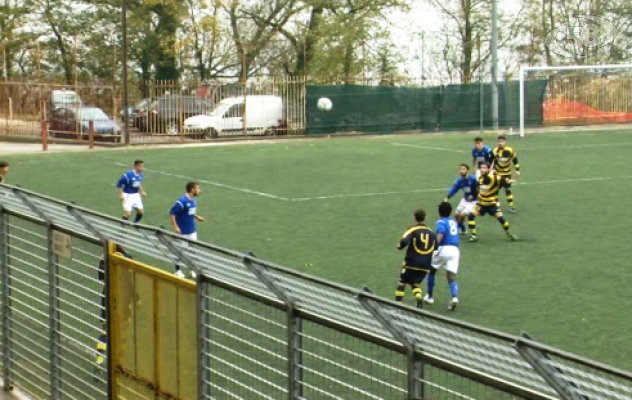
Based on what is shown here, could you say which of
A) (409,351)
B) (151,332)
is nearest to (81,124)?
(151,332)

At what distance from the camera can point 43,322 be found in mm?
9375

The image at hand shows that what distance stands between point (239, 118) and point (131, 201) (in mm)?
24837

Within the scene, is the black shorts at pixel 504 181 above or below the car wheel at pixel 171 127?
below

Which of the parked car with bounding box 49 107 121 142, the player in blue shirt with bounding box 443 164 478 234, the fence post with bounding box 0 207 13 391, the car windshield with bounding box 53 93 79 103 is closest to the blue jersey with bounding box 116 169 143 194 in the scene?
the player in blue shirt with bounding box 443 164 478 234

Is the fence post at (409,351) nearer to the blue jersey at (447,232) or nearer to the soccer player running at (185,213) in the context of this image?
the blue jersey at (447,232)

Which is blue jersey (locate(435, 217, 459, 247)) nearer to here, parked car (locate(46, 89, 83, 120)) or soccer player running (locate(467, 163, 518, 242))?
soccer player running (locate(467, 163, 518, 242))

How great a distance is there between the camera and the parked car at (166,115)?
44.5 meters

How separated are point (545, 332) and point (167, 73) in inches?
1791

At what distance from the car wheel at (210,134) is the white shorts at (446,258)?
31311mm

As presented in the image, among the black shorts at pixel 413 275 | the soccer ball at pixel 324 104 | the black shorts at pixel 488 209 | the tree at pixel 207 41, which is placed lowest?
the black shorts at pixel 413 275

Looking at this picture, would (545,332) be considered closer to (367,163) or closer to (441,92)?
(367,163)

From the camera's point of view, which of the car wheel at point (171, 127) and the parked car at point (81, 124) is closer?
the parked car at point (81, 124)

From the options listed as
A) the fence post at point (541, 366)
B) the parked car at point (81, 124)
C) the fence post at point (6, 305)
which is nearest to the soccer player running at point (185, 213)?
the fence post at point (6, 305)

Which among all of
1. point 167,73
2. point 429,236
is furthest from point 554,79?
point 429,236
